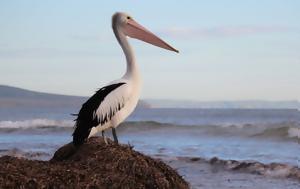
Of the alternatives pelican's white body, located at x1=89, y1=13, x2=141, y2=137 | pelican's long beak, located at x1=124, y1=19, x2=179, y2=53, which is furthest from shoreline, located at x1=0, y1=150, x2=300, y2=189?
pelican's white body, located at x1=89, y1=13, x2=141, y2=137

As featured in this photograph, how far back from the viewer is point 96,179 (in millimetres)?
5395

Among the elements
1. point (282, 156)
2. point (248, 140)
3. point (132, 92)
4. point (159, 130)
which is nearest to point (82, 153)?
point (132, 92)

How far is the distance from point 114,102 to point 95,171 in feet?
5.29

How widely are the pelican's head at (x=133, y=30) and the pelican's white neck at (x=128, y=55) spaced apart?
67 millimetres

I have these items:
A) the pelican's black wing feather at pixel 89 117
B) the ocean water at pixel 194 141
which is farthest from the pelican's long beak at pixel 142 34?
the ocean water at pixel 194 141

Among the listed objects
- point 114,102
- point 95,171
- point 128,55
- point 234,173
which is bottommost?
point 234,173

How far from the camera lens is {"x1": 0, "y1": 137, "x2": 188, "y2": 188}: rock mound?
527 cm

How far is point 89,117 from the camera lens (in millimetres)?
6914

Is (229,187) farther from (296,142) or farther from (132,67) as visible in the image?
(296,142)

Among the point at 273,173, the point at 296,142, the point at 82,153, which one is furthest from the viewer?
the point at 296,142

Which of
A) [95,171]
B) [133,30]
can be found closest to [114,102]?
[133,30]

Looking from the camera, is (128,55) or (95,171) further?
(128,55)

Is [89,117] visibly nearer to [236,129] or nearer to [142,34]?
[142,34]

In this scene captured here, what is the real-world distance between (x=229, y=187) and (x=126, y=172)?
5.64 metres
